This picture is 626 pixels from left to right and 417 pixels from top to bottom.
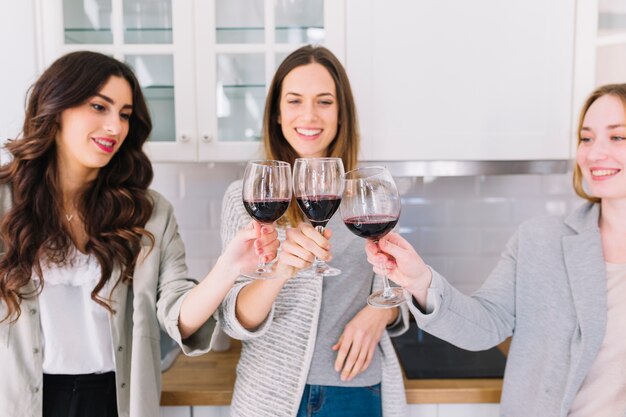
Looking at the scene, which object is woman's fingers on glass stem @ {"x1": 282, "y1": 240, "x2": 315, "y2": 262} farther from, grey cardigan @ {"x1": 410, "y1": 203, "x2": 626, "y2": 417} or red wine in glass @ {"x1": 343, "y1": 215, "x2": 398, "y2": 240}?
grey cardigan @ {"x1": 410, "y1": 203, "x2": 626, "y2": 417}

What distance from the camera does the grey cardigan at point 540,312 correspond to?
1.14 metres

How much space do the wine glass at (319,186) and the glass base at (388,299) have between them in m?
0.10

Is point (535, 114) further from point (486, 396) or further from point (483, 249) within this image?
point (486, 396)

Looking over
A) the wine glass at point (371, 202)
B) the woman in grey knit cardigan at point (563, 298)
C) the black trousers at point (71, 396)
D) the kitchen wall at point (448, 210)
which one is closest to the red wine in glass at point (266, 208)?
the wine glass at point (371, 202)

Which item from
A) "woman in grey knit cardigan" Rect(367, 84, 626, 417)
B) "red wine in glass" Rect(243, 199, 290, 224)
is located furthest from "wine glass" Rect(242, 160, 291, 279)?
"woman in grey knit cardigan" Rect(367, 84, 626, 417)

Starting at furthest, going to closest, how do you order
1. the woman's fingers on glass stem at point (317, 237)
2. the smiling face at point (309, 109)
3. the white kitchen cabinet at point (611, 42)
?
1. the white kitchen cabinet at point (611, 42)
2. the smiling face at point (309, 109)
3. the woman's fingers on glass stem at point (317, 237)

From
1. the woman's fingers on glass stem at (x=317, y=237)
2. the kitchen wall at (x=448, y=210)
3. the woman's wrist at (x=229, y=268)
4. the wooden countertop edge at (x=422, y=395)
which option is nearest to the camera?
the woman's fingers on glass stem at (x=317, y=237)

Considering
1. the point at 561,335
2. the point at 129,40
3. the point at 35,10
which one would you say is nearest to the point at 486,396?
the point at 561,335

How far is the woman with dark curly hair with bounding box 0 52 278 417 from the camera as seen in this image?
1195mm

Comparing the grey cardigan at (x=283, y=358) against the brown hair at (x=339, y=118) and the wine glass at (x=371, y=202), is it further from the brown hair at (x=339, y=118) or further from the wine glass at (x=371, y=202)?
the wine glass at (x=371, y=202)

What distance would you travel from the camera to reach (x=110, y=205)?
53.1 inches

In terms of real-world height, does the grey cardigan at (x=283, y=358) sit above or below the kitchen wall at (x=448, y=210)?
below

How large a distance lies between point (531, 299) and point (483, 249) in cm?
83

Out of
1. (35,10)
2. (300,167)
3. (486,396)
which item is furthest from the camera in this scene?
(35,10)
